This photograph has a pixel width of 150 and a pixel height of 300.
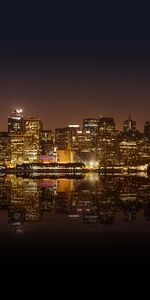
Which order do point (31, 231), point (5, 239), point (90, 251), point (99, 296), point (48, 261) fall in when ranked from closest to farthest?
1. point (99, 296)
2. point (48, 261)
3. point (90, 251)
4. point (5, 239)
5. point (31, 231)

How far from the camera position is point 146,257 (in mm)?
18406

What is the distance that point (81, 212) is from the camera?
A: 112ft

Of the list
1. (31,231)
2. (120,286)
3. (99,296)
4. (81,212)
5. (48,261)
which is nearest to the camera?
(99,296)

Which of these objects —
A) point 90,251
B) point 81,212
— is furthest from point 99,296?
point 81,212

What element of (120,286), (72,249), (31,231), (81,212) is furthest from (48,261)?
(81,212)

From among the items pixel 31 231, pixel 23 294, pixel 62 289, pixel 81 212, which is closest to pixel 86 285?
pixel 62 289

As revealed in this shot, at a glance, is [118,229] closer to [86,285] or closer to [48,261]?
[48,261]

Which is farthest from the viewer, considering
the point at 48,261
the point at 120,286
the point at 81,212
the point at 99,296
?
the point at 81,212

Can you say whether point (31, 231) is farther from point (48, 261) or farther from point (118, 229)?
point (48, 261)

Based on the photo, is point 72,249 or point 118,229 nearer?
point 72,249

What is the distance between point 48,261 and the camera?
1803cm

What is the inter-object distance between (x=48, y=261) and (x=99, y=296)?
4382 millimetres

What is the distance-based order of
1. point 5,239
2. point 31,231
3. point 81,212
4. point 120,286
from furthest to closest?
point 81,212 < point 31,231 < point 5,239 < point 120,286

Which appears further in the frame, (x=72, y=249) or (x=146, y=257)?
(x=72, y=249)
